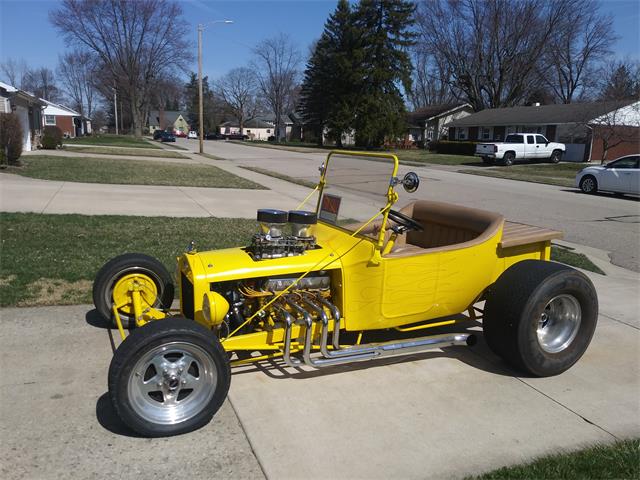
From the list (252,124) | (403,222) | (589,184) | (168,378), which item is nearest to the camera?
(168,378)

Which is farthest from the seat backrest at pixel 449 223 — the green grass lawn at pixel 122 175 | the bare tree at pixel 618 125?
the bare tree at pixel 618 125

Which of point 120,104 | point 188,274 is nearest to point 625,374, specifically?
point 188,274

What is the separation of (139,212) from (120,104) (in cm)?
9137

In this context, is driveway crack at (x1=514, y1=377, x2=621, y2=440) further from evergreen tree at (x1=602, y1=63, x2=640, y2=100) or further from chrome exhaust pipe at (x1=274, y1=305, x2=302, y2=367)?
evergreen tree at (x1=602, y1=63, x2=640, y2=100)

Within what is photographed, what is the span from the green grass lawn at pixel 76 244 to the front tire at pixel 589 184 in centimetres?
1391

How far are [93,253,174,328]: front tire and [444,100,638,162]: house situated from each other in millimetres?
33617

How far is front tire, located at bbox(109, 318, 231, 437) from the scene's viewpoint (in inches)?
117

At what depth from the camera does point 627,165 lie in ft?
58.6

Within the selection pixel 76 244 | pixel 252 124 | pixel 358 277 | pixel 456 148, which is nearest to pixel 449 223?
pixel 358 277

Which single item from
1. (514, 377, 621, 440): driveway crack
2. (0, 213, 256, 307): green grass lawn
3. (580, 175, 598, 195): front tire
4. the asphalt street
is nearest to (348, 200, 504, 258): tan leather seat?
(514, 377, 621, 440): driveway crack

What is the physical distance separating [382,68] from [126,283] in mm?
51333

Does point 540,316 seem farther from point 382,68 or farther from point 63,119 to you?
point 63,119

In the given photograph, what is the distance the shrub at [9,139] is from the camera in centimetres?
1714

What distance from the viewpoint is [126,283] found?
454 centimetres
